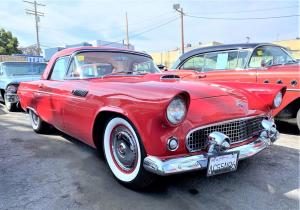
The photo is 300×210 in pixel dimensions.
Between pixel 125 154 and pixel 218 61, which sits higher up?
pixel 218 61

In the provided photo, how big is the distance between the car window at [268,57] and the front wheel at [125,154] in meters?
3.22

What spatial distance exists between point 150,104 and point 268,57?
369 cm

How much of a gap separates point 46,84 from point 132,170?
7.37 ft

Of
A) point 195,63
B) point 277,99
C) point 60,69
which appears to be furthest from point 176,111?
point 195,63

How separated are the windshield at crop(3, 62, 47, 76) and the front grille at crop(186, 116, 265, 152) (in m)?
7.51

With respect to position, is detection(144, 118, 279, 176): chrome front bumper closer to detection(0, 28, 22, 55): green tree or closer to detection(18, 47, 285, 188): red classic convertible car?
detection(18, 47, 285, 188): red classic convertible car

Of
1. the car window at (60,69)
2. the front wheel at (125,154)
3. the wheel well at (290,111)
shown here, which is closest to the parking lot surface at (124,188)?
the front wheel at (125,154)

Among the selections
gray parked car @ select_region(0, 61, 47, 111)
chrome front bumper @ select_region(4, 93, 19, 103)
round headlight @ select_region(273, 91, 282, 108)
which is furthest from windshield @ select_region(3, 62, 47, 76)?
round headlight @ select_region(273, 91, 282, 108)

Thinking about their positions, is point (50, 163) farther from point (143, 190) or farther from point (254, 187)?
point (254, 187)

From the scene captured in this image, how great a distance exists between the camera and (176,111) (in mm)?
2133

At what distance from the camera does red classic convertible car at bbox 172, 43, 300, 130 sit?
420 cm

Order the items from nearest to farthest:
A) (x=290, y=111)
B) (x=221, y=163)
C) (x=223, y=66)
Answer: (x=221, y=163), (x=290, y=111), (x=223, y=66)

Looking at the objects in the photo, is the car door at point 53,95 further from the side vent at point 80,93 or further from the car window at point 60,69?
the side vent at point 80,93

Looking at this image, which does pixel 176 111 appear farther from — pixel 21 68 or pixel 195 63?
pixel 21 68
